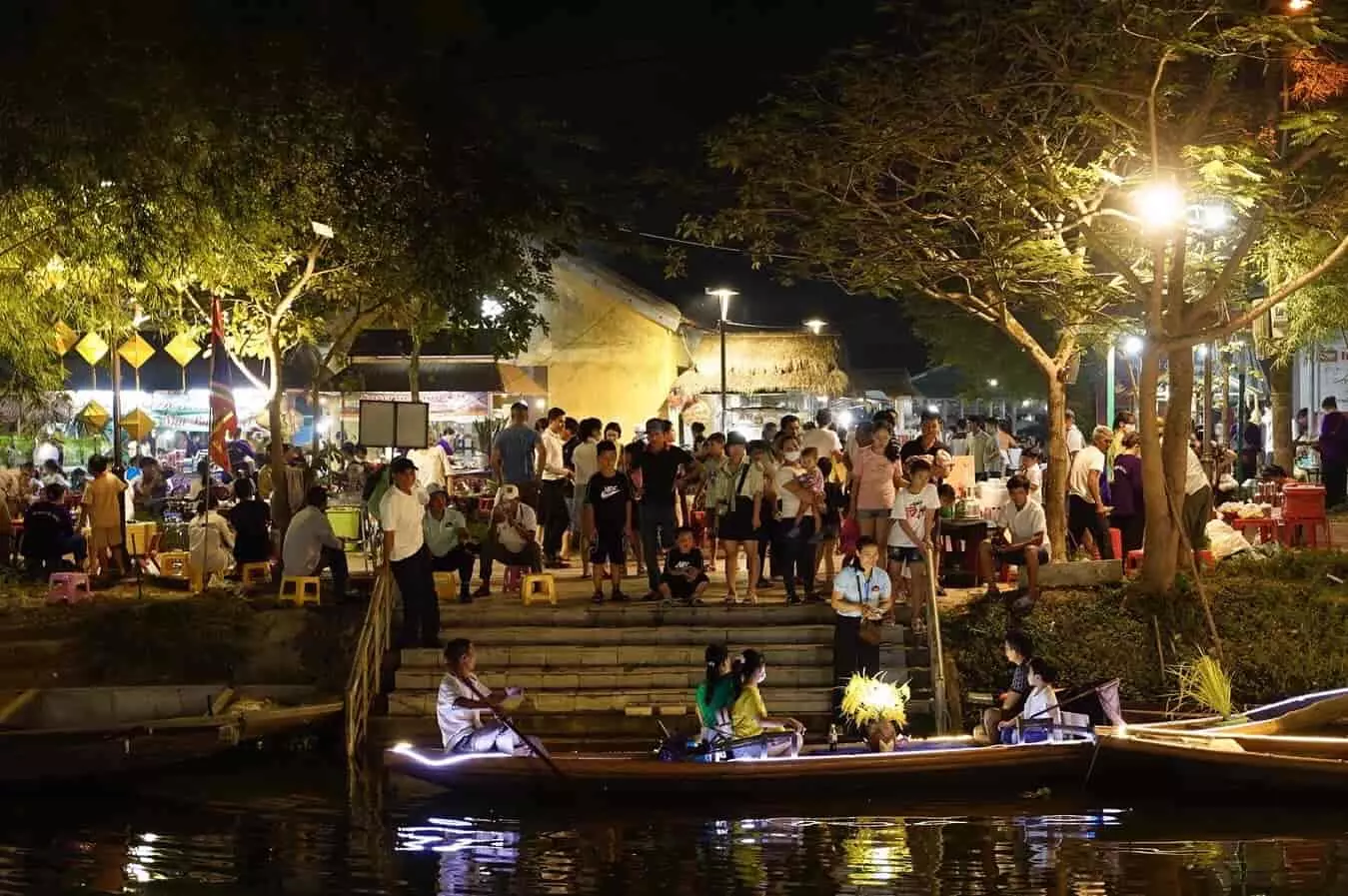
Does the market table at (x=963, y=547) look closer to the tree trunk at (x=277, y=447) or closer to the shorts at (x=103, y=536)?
the tree trunk at (x=277, y=447)

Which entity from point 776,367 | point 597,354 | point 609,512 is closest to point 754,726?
point 609,512

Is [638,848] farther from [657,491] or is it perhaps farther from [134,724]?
[657,491]

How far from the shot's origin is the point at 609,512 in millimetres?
16609

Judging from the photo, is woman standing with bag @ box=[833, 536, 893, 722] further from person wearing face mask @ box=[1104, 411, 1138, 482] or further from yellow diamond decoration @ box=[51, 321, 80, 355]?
yellow diamond decoration @ box=[51, 321, 80, 355]

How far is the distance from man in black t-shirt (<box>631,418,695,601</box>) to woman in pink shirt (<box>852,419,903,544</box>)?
185 cm

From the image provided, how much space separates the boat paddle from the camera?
41.9 feet

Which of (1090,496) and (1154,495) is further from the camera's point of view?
(1090,496)

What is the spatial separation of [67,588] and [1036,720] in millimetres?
10782

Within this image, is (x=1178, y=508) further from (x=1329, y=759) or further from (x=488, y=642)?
(x=488, y=642)

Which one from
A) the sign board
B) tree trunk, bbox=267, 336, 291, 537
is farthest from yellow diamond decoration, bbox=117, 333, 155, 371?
the sign board

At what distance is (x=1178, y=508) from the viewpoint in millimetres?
16688

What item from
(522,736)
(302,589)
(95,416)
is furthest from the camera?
(95,416)

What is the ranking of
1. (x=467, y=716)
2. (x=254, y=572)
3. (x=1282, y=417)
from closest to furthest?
1. (x=467, y=716)
2. (x=254, y=572)
3. (x=1282, y=417)

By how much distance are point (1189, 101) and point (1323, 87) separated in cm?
156
